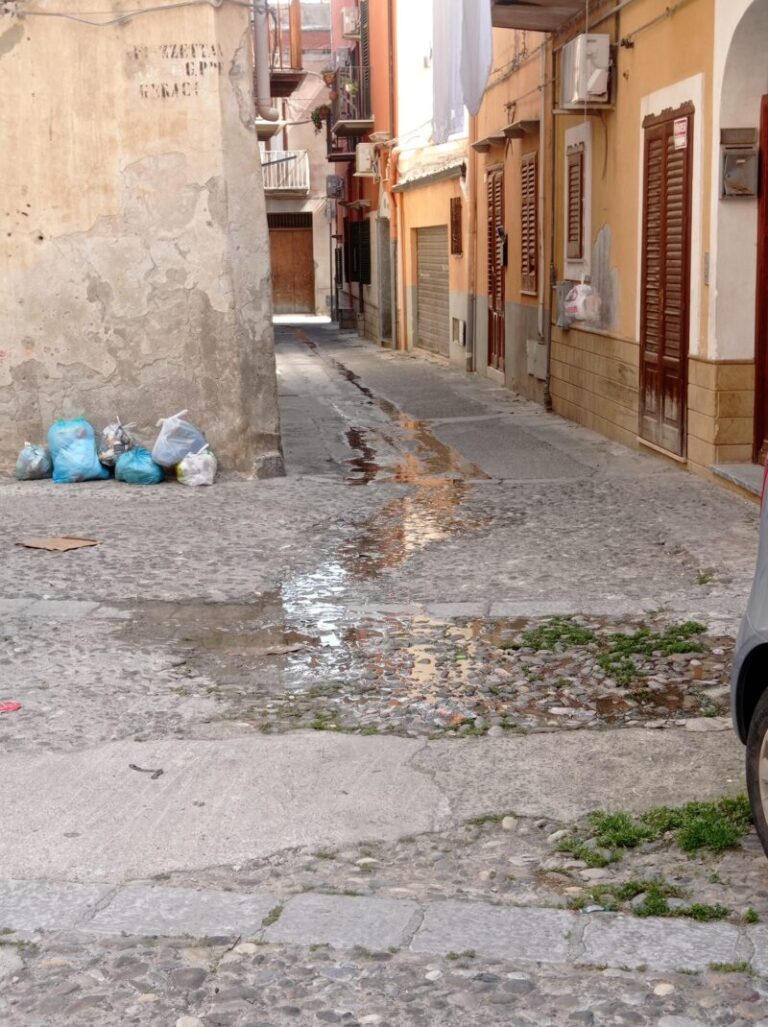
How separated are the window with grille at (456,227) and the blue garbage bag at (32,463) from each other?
459 inches

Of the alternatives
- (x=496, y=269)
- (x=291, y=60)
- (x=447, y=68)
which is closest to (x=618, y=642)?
(x=447, y=68)

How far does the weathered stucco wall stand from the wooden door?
31.9 metres

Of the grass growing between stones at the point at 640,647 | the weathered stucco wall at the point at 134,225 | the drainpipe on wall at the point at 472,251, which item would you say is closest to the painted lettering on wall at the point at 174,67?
the weathered stucco wall at the point at 134,225

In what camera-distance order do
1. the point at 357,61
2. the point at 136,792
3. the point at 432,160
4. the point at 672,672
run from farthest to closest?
the point at 357,61 → the point at 432,160 → the point at 672,672 → the point at 136,792

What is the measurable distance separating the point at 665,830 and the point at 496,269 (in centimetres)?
1476

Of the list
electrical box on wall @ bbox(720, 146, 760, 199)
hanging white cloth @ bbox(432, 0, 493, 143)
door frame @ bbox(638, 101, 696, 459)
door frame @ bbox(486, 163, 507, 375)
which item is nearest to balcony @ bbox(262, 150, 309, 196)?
door frame @ bbox(486, 163, 507, 375)

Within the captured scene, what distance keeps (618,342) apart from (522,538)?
14.4ft

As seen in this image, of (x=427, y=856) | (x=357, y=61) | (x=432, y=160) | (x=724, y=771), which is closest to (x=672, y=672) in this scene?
(x=724, y=771)

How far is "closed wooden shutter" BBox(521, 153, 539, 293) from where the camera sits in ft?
50.4

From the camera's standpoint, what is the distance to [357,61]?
30.6 metres

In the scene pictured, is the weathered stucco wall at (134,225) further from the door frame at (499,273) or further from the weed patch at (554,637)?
the door frame at (499,273)

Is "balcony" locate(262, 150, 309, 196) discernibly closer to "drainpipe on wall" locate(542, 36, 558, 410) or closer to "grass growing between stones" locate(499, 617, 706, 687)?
"drainpipe on wall" locate(542, 36, 558, 410)

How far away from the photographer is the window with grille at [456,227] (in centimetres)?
2067

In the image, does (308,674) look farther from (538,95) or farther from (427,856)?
(538,95)
